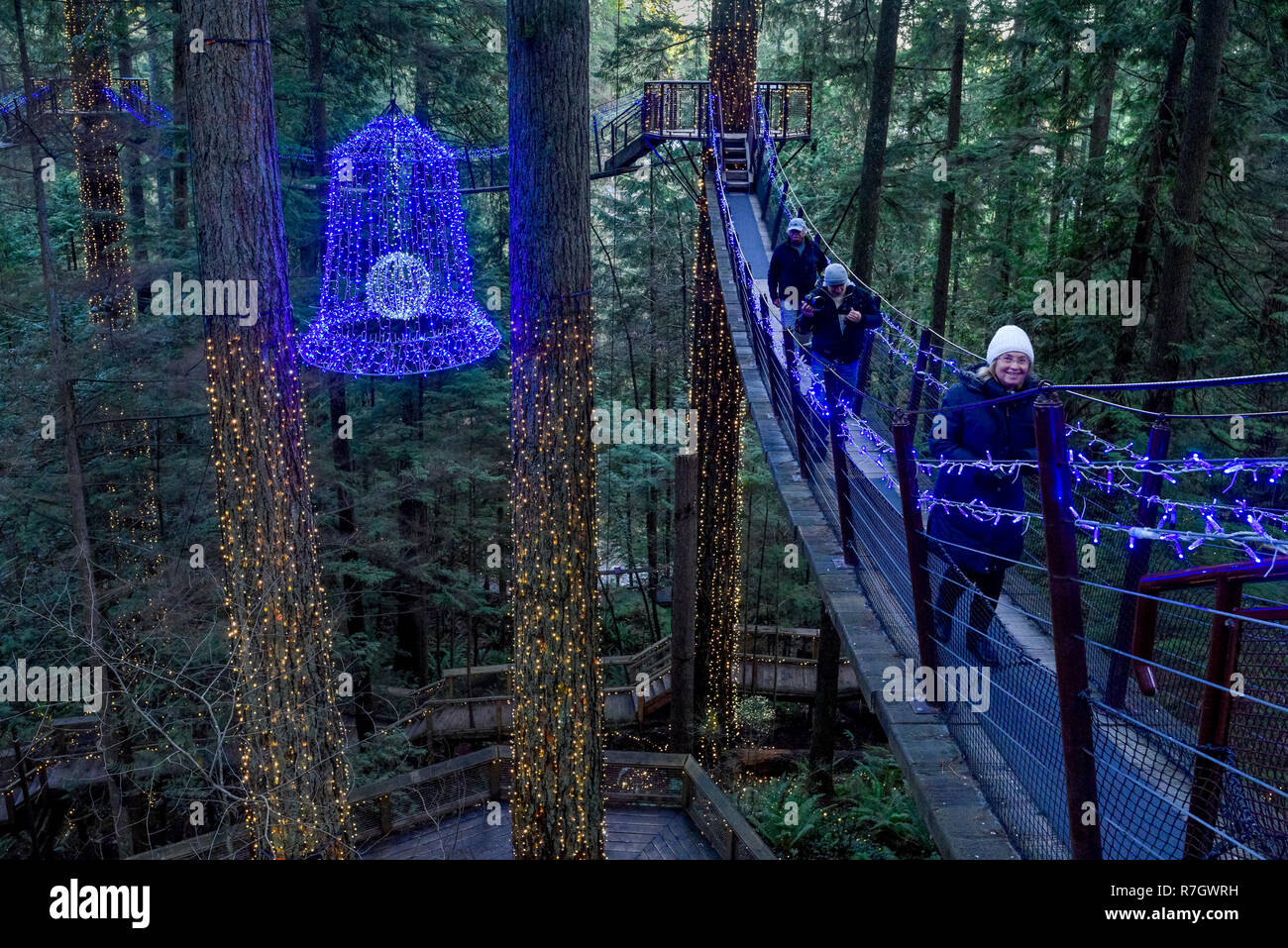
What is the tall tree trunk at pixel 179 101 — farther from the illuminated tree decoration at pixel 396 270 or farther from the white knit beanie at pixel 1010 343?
the white knit beanie at pixel 1010 343

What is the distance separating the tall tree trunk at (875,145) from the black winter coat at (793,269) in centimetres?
174

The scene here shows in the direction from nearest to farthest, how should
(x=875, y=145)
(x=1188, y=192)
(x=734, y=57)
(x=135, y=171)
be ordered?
(x=1188, y=192) < (x=875, y=145) < (x=734, y=57) < (x=135, y=171)

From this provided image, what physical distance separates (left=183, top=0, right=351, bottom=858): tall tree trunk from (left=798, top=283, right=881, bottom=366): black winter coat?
3.74 meters

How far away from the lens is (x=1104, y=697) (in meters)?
2.94

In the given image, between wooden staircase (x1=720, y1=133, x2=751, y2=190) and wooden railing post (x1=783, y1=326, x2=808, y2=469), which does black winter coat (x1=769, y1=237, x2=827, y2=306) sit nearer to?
wooden railing post (x1=783, y1=326, x2=808, y2=469)

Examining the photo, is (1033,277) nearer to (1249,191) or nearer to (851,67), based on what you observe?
(1249,191)

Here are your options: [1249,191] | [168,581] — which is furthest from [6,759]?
[1249,191]

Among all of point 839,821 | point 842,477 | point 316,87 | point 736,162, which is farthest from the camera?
point 736,162

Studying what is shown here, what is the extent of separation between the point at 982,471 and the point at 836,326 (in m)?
3.30

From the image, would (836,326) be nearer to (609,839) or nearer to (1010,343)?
(1010,343)

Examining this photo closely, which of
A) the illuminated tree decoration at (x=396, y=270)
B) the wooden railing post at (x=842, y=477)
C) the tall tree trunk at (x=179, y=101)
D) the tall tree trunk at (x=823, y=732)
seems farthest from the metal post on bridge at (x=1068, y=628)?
the tall tree trunk at (x=823, y=732)

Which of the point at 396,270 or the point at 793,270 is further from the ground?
the point at 396,270

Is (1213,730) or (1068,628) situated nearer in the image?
(1068,628)

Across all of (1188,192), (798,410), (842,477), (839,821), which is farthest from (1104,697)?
(839,821)
